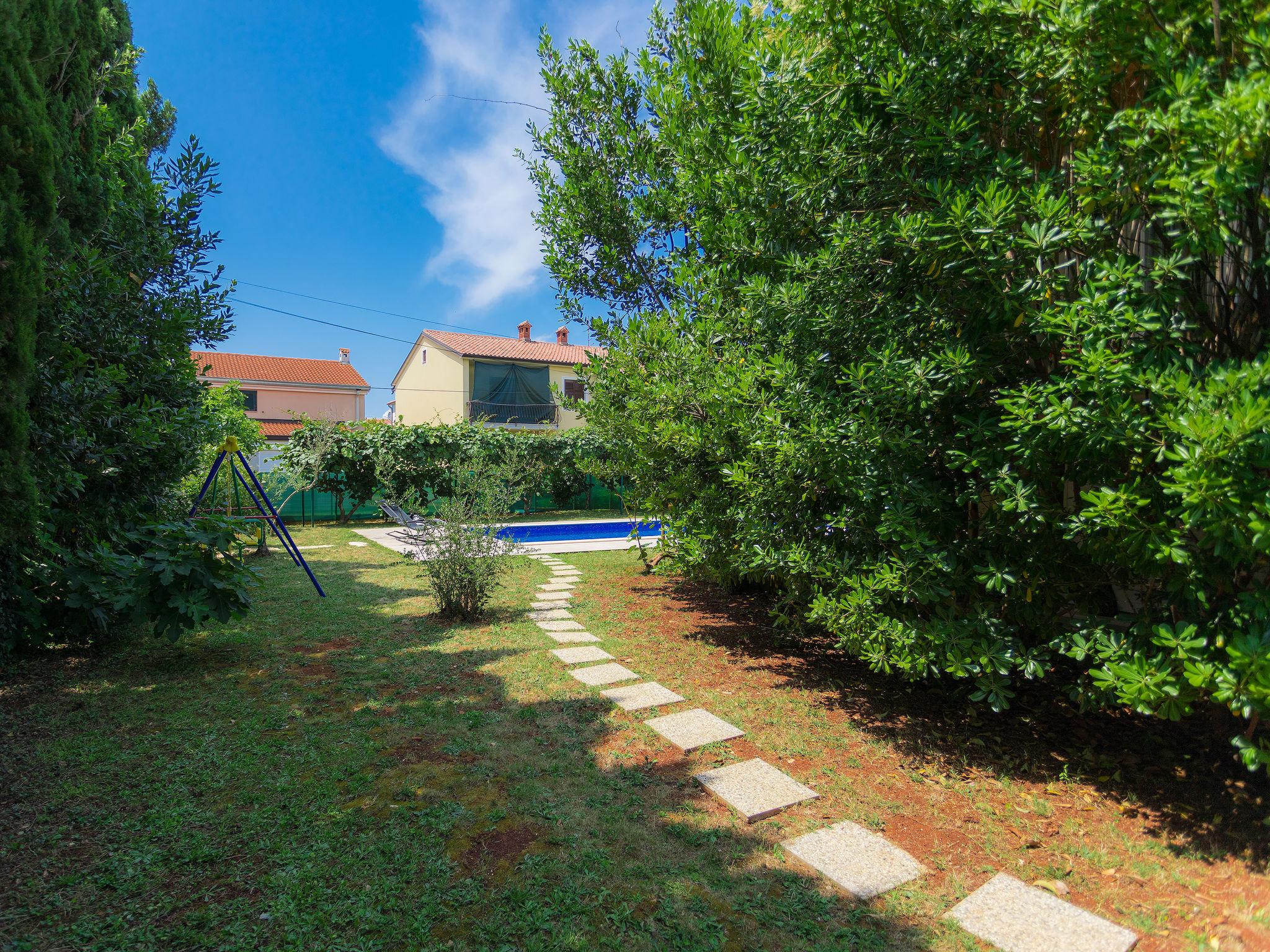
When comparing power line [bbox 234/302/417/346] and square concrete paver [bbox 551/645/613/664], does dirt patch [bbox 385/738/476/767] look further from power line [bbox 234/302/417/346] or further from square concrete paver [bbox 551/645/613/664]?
power line [bbox 234/302/417/346]

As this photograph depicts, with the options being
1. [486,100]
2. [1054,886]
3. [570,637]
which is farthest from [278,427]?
[1054,886]

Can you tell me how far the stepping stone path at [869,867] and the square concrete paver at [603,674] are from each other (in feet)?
1.76

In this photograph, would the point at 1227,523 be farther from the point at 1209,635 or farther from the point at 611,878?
the point at 611,878

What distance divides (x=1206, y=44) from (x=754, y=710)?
3.78 m

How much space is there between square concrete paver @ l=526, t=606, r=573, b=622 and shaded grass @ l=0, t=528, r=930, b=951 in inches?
66.9

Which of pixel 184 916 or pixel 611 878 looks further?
pixel 611 878

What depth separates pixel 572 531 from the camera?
52.8ft

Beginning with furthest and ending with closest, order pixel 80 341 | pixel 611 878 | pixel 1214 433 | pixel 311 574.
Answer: pixel 311 574 → pixel 80 341 → pixel 611 878 → pixel 1214 433

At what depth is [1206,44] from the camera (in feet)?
7.44

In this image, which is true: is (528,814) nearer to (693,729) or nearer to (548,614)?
(693,729)

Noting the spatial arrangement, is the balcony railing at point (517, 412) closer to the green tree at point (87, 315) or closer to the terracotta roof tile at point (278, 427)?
the terracotta roof tile at point (278, 427)

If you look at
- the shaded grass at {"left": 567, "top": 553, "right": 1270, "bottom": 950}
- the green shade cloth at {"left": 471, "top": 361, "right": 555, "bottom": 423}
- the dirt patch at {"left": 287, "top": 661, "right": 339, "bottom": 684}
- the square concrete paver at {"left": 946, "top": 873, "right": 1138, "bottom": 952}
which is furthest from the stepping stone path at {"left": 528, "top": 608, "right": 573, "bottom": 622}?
the green shade cloth at {"left": 471, "top": 361, "right": 555, "bottom": 423}

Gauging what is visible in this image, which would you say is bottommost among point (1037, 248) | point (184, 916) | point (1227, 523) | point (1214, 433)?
point (184, 916)

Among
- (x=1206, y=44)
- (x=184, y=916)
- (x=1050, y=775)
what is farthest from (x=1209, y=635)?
(x=184, y=916)
